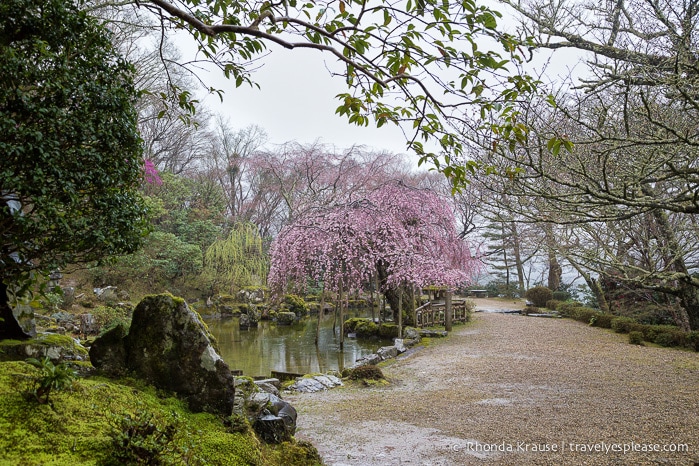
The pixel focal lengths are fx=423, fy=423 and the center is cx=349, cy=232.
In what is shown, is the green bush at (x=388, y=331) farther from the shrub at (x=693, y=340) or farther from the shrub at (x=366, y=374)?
the shrub at (x=693, y=340)

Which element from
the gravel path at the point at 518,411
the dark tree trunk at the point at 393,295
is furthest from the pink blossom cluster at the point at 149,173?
the dark tree trunk at the point at 393,295

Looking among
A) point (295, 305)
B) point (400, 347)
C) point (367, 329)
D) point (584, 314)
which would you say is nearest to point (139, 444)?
point (400, 347)

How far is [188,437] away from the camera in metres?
2.13

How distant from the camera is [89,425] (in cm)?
183

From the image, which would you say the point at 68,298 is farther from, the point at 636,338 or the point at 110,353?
the point at 636,338

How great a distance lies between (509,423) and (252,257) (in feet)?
45.5

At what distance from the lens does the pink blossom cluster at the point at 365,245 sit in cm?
1027

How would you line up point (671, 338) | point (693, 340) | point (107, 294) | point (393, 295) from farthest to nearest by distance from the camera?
point (107, 294), point (393, 295), point (671, 338), point (693, 340)

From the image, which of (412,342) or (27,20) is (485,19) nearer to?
(27,20)

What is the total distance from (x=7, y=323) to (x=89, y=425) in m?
1.37

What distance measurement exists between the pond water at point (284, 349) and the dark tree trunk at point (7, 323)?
205 inches

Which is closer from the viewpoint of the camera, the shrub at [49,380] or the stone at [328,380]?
the shrub at [49,380]

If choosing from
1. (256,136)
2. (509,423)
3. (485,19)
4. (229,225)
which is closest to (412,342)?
(509,423)

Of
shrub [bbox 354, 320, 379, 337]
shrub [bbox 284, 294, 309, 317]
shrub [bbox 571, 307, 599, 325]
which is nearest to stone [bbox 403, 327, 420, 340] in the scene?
shrub [bbox 354, 320, 379, 337]
